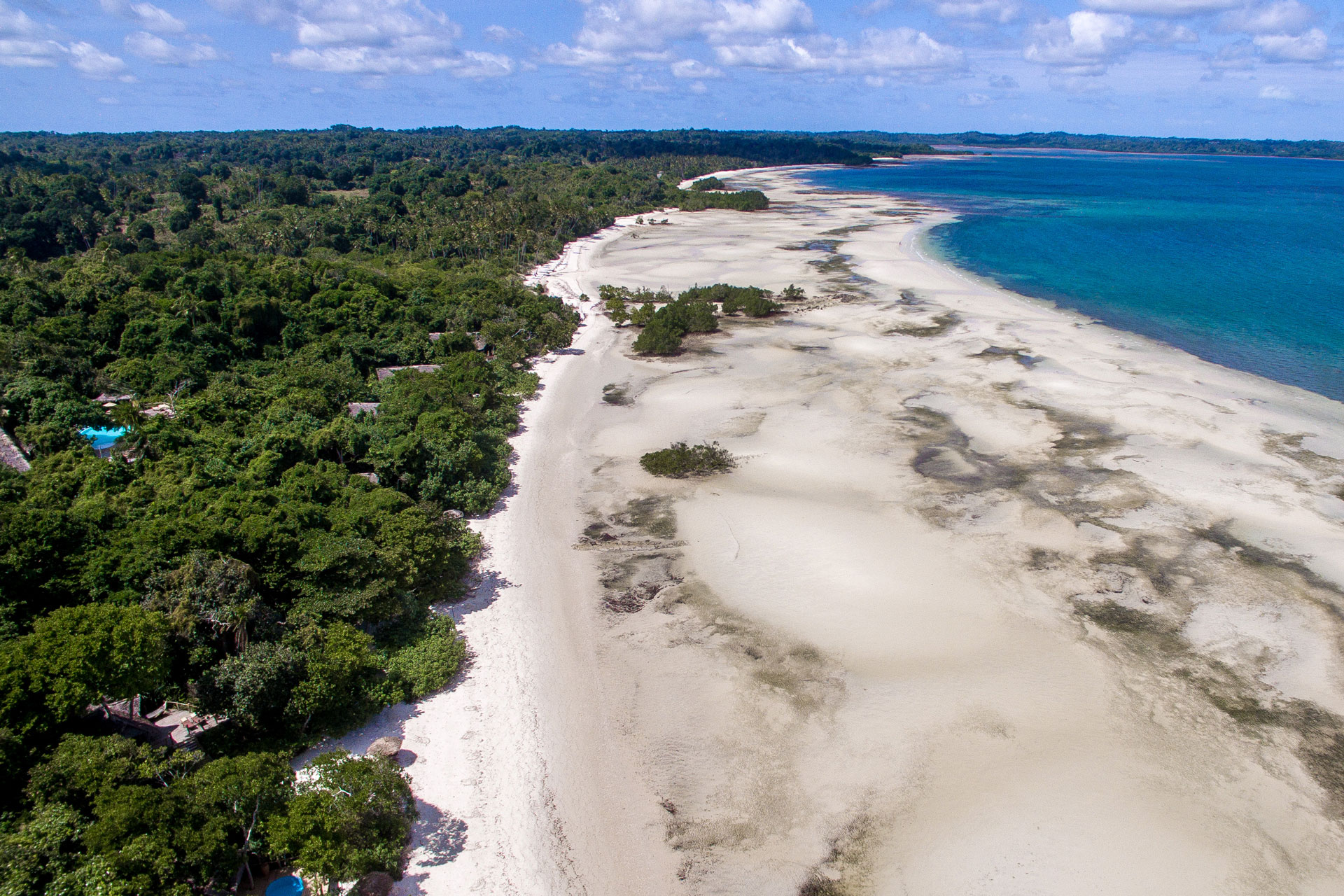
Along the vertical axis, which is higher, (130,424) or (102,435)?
(130,424)

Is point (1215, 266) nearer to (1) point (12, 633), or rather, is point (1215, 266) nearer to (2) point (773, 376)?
(2) point (773, 376)

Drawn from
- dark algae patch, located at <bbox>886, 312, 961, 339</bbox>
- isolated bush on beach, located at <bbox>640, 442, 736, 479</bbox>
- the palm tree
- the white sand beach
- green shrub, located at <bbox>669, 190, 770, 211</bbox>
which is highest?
green shrub, located at <bbox>669, 190, 770, 211</bbox>

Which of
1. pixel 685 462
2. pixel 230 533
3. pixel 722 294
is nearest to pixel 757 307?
pixel 722 294

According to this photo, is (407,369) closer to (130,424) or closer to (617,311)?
(130,424)

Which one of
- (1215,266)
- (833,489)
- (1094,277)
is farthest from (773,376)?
(1215,266)

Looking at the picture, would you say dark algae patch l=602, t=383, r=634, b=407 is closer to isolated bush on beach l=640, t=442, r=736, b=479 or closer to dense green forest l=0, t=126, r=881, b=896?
dense green forest l=0, t=126, r=881, b=896

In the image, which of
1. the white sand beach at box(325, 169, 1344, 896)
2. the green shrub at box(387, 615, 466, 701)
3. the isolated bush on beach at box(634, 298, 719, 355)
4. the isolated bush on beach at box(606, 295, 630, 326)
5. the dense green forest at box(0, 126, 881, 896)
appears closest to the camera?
the dense green forest at box(0, 126, 881, 896)

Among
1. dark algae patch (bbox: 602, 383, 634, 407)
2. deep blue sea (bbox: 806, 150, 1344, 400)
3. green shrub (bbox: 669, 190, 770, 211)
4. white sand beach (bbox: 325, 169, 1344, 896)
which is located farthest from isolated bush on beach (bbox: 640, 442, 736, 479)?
green shrub (bbox: 669, 190, 770, 211)
